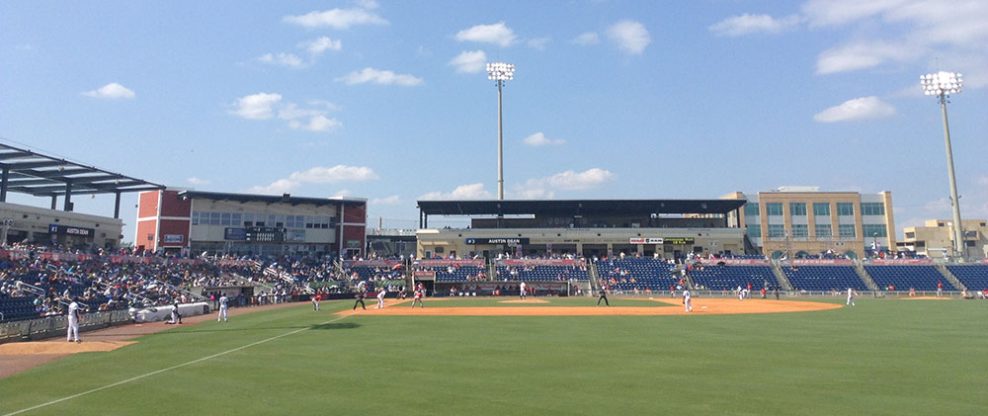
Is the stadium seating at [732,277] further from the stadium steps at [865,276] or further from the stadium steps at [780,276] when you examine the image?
the stadium steps at [865,276]

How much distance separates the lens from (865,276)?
67.0 metres

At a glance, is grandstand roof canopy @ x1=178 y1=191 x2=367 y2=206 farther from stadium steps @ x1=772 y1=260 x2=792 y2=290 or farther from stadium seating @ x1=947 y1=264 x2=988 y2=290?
stadium seating @ x1=947 y1=264 x2=988 y2=290

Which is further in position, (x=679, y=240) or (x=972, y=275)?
(x=679, y=240)

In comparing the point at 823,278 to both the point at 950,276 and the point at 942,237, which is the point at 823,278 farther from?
the point at 942,237

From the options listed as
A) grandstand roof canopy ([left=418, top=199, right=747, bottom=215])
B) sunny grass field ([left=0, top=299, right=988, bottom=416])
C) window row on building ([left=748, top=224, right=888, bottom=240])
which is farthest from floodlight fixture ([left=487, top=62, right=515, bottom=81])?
sunny grass field ([left=0, top=299, right=988, bottom=416])

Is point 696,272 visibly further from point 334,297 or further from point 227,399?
point 227,399

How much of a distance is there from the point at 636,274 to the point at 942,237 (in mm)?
80753

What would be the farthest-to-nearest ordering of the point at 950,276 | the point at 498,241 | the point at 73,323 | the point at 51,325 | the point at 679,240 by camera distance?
1. the point at 498,241
2. the point at 679,240
3. the point at 950,276
4. the point at 51,325
5. the point at 73,323

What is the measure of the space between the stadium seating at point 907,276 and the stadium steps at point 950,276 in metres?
0.44

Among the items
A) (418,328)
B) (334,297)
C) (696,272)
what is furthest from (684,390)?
(696,272)

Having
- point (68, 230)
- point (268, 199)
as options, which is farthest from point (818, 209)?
point (68, 230)

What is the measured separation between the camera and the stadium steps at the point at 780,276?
216 ft

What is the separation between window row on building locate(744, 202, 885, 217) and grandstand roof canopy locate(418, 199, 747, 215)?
11573mm

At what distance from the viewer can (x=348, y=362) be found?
54.4 ft
